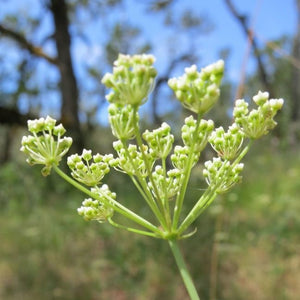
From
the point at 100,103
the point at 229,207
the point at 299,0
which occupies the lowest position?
the point at 229,207

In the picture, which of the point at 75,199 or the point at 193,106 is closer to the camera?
the point at 193,106

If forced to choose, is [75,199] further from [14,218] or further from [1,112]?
[1,112]

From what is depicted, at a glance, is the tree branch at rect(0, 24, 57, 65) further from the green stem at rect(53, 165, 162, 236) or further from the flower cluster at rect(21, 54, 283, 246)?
the green stem at rect(53, 165, 162, 236)

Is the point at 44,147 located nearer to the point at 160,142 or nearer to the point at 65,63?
the point at 160,142

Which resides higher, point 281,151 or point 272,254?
point 281,151

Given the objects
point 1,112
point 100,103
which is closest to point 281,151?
point 1,112

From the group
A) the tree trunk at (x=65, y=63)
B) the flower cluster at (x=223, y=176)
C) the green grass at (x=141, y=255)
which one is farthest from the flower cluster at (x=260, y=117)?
the tree trunk at (x=65, y=63)

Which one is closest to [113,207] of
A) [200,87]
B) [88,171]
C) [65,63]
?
[88,171]
